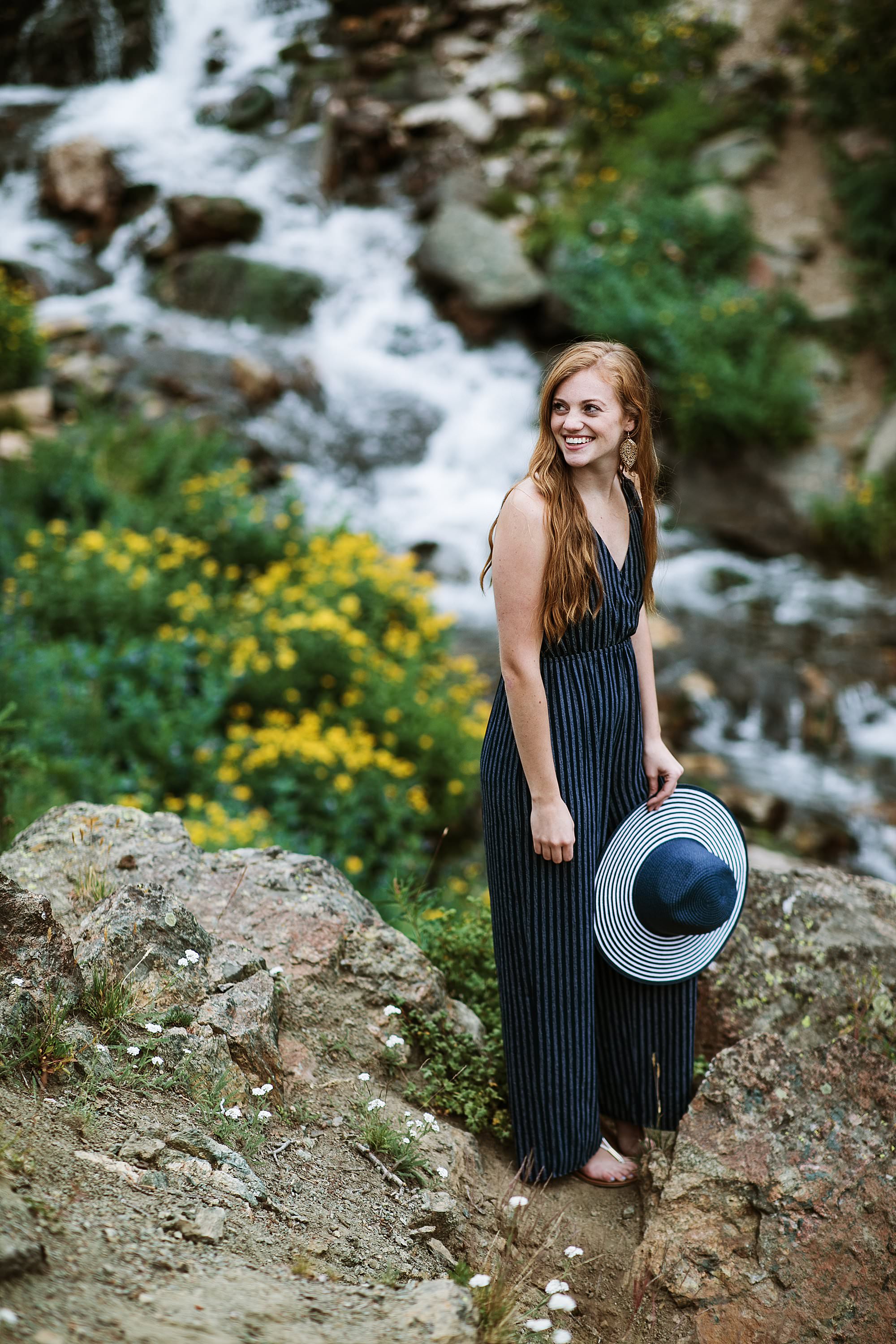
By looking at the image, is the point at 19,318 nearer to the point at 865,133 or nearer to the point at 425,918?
the point at 425,918

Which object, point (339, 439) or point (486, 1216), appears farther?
point (339, 439)

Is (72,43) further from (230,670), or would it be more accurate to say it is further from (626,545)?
(626,545)

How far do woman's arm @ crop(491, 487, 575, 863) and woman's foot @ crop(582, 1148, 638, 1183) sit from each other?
864mm

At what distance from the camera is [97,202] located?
1077 centimetres

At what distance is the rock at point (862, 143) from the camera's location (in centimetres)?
941

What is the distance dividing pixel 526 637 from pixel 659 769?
0.61 metres

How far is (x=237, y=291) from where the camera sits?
960cm

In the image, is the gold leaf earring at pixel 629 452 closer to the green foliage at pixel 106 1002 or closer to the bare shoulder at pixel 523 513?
the bare shoulder at pixel 523 513

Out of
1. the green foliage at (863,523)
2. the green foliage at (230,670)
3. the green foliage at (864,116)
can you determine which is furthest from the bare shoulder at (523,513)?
the green foliage at (864,116)

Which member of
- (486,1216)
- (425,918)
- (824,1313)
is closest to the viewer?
(824,1313)

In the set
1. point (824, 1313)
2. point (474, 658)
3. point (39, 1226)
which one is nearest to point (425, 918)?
point (824, 1313)

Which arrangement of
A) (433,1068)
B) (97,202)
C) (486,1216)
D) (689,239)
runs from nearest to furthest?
(486,1216) → (433,1068) → (689,239) → (97,202)

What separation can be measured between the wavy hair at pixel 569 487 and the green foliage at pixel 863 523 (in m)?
5.82

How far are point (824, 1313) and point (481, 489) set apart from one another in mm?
7211
